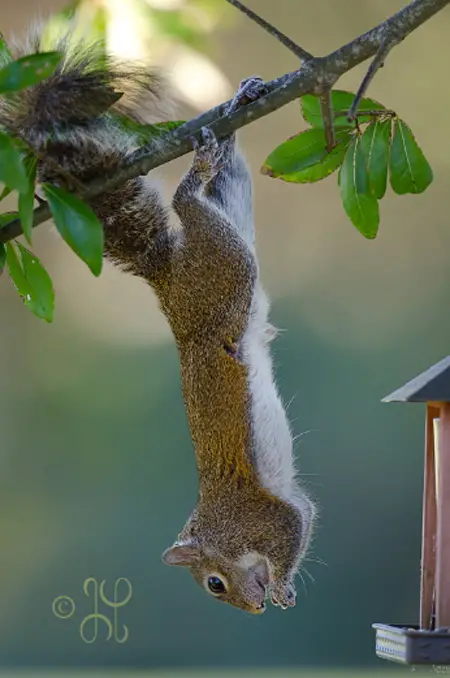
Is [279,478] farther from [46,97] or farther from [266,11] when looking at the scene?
[266,11]

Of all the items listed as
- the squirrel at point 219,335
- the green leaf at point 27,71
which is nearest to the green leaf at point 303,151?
the squirrel at point 219,335

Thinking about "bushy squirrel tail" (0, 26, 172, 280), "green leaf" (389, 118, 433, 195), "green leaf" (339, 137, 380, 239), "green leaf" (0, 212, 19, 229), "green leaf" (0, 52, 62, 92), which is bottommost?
"green leaf" (0, 212, 19, 229)

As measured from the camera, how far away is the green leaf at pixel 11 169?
109 centimetres

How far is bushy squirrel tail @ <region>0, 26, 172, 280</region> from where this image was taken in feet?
5.11

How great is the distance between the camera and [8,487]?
489cm

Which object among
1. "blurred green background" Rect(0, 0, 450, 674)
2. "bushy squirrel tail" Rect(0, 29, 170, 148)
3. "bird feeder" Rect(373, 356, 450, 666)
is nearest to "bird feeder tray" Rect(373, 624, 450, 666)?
"bird feeder" Rect(373, 356, 450, 666)

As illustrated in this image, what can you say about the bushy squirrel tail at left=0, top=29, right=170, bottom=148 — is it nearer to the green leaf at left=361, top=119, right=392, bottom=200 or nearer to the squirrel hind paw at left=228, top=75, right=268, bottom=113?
the squirrel hind paw at left=228, top=75, right=268, bottom=113

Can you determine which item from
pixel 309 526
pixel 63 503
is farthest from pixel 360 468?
pixel 309 526

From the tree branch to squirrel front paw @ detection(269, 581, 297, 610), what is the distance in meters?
0.98

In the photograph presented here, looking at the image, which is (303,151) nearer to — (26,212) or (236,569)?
(26,212)

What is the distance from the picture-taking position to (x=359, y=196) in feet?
5.22

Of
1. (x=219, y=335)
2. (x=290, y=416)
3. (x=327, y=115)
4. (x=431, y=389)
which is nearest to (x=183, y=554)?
(x=219, y=335)

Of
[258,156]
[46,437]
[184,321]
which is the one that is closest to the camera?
[184,321]

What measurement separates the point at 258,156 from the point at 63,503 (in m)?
1.46
